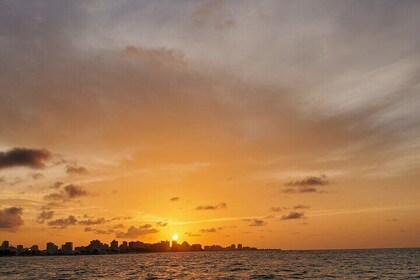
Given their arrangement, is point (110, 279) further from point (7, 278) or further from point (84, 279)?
point (7, 278)

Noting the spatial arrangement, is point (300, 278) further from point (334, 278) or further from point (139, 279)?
point (139, 279)

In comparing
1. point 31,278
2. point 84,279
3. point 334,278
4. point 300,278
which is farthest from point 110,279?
point 334,278

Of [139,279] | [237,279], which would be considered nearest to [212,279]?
[237,279]

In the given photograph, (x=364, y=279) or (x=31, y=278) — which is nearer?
(x=364, y=279)

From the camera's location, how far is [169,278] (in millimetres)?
111750

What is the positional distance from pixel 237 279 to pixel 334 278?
23094 mm

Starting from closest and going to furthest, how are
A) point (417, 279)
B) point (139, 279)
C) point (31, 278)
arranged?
point (417, 279) < point (139, 279) < point (31, 278)

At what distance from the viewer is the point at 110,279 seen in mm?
115188

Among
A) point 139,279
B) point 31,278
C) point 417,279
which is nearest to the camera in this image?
point 417,279

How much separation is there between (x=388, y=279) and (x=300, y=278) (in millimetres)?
19686

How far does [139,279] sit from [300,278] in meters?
39.1

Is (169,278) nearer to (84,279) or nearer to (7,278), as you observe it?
(84,279)

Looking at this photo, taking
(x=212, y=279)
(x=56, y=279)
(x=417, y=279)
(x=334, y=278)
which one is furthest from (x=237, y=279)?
(x=56, y=279)

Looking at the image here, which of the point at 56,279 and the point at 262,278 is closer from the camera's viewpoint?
the point at 262,278
